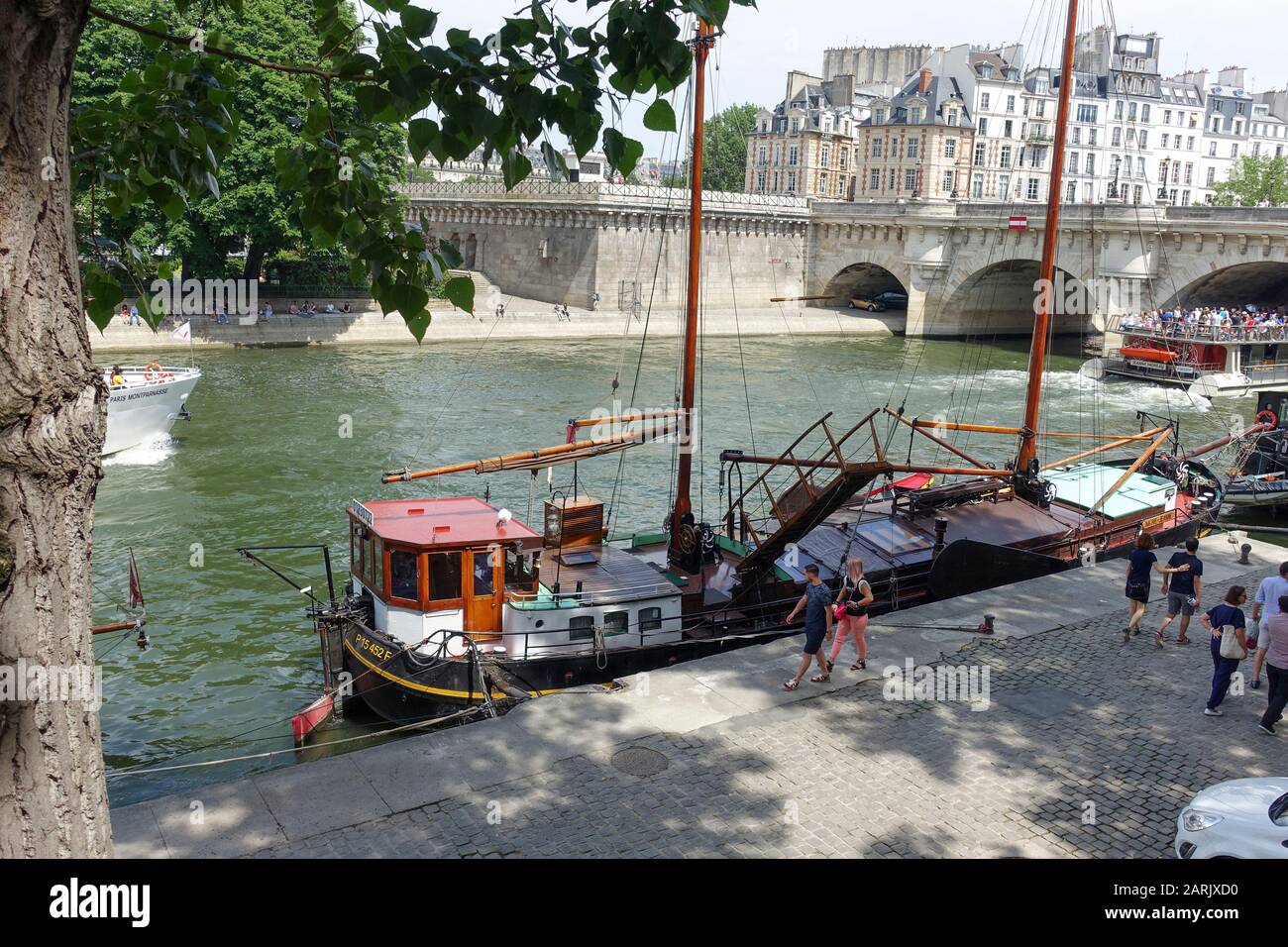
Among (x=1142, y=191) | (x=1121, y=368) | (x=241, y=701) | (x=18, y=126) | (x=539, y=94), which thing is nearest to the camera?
(x=18, y=126)

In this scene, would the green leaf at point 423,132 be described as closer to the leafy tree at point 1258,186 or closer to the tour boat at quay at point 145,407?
the tour boat at quay at point 145,407

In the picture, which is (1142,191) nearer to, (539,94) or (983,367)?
(983,367)

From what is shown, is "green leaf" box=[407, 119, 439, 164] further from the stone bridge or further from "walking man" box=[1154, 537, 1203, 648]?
the stone bridge

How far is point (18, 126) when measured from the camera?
9.36ft

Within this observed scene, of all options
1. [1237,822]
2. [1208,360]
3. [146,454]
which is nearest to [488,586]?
[1237,822]

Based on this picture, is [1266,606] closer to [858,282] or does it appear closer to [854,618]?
[854,618]

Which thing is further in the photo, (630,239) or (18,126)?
(630,239)

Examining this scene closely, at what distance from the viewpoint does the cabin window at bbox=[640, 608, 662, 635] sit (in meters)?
14.6

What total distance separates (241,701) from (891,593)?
8467mm

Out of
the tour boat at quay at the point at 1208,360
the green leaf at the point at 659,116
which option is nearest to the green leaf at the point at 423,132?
the green leaf at the point at 659,116

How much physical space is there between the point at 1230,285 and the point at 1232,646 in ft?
160

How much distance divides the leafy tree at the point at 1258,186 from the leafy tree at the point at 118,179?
271 ft

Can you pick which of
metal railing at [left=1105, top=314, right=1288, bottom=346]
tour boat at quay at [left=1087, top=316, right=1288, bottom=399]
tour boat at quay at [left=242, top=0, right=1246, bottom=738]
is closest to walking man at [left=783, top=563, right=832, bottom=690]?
tour boat at quay at [left=242, top=0, right=1246, bottom=738]
